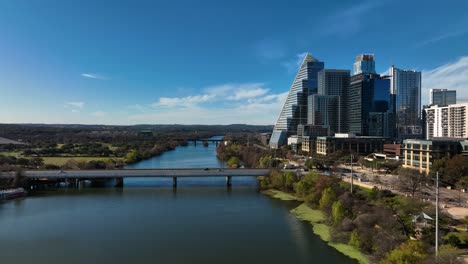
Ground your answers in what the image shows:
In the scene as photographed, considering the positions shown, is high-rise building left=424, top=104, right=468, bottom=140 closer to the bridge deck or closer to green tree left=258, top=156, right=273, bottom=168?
green tree left=258, top=156, right=273, bottom=168

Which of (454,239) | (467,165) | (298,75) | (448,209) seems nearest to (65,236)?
(454,239)

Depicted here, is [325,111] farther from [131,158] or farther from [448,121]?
[131,158]

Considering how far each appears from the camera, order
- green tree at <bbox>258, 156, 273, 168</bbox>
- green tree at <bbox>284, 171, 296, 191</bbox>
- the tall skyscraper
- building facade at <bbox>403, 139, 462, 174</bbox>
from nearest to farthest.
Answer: green tree at <bbox>284, 171, 296, 191</bbox> → building facade at <bbox>403, 139, 462, 174</bbox> → green tree at <bbox>258, 156, 273, 168</bbox> → the tall skyscraper

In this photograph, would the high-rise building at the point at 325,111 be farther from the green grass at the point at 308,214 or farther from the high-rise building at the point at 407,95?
the green grass at the point at 308,214

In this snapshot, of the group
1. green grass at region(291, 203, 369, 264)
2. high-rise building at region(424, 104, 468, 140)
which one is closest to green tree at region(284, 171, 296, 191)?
green grass at region(291, 203, 369, 264)

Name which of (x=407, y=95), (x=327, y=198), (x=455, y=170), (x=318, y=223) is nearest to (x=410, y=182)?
(x=455, y=170)

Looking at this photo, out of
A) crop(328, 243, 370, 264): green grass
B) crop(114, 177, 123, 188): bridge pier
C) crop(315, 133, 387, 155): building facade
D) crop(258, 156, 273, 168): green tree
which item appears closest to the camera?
crop(328, 243, 370, 264): green grass

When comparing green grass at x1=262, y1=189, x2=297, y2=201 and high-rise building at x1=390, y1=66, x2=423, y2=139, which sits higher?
high-rise building at x1=390, y1=66, x2=423, y2=139

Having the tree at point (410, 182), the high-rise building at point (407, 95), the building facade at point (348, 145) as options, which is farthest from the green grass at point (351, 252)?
the high-rise building at point (407, 95)
